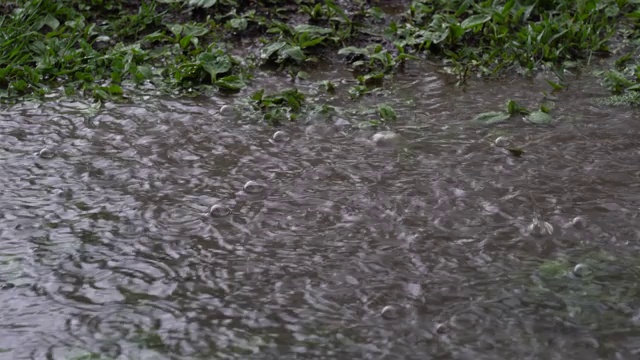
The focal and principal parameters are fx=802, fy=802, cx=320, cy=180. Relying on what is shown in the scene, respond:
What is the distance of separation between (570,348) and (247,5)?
10.5ft

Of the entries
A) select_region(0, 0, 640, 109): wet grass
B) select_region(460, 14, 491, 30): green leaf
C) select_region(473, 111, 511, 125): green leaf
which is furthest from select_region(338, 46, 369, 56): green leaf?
select_region(473, 111, 511, 125): green leaf

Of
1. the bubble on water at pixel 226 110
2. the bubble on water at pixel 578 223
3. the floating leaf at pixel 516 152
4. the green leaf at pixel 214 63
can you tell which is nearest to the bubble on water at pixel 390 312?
the bubble on water at pixel 578 223

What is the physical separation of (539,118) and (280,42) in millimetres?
1439

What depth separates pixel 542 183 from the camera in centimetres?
267

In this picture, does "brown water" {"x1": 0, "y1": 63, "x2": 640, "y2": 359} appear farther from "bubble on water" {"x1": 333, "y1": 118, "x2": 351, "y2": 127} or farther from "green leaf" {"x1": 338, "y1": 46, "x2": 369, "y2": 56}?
"green leaf" {"x1": 338, "y1": 46, "x2": 369, "y2": 56}

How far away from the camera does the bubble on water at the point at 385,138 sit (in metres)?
3.01

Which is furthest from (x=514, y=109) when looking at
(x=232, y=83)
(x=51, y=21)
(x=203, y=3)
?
(x=51, y=21)

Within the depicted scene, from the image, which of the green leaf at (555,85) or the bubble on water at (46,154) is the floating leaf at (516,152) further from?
the bubble on water at (46,154)

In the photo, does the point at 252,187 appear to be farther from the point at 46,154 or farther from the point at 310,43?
the point at 310,43

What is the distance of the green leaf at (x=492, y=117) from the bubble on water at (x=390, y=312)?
53.4 inches

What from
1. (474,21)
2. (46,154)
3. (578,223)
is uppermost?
(474,21)

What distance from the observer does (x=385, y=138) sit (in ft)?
9.93

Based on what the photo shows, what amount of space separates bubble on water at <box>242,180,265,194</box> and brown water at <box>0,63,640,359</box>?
0.03m

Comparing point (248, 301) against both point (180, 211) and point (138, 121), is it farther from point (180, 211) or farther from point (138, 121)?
point (138, 121)
